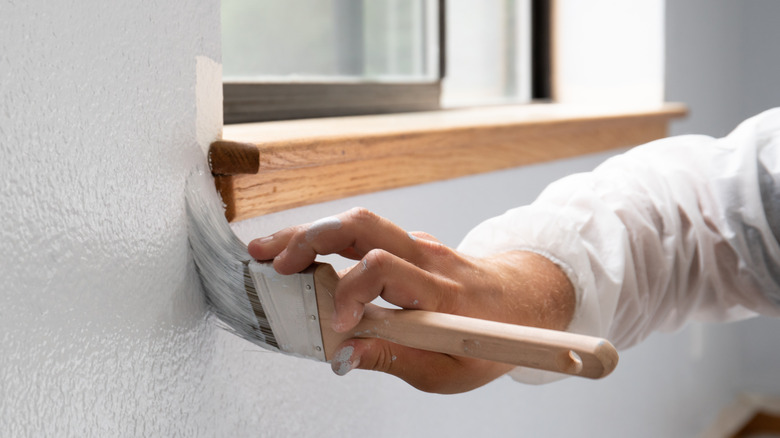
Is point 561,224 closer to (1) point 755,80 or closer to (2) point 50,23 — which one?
(2) point 50,23

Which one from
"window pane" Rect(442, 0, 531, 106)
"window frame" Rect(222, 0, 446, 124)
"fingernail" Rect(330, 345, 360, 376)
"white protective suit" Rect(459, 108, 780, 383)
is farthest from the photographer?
"window pane" Rect(442, 0, 531, 106)

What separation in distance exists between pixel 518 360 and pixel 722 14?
5.75 feet

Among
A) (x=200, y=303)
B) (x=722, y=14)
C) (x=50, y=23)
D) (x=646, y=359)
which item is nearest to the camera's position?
A: (x=50, y=23)

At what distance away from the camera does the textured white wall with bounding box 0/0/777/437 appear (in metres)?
0.41

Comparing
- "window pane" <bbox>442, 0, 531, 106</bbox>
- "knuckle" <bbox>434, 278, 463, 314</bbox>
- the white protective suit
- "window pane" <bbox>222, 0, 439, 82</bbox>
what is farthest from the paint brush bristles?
"window pane" <bbox>442, 0, 531, 106</bbox>

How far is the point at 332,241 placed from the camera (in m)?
0.51

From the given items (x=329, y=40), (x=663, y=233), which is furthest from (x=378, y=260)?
(x=329, y=40)

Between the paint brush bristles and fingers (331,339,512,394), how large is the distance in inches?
2.3

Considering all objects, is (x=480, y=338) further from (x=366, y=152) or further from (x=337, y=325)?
(x=366, y=152)

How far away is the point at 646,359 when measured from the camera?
1583 millimetres

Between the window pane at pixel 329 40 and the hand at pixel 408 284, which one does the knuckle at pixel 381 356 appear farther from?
the window pane at pixel 329 40

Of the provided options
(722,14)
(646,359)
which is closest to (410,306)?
(646,359)

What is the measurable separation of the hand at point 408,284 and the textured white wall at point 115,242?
8cm

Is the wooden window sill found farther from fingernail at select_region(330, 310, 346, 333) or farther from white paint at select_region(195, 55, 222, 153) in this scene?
fingernail at select_region(330, 310, 346, 333)
